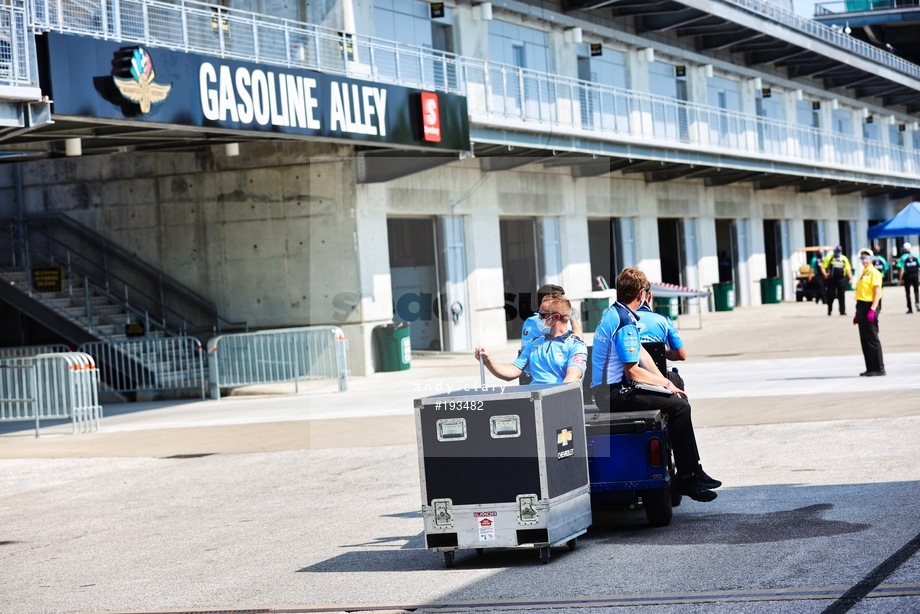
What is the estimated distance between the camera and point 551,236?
108 feet

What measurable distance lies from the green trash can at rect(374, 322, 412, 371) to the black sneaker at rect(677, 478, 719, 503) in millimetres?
16680

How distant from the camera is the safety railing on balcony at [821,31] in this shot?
136 feet

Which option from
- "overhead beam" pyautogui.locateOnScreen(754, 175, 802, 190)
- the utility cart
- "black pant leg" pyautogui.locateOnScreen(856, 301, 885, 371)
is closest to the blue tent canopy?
"overhead beam" pyautogui.locateOnScreen(754, 175, 802, 190)

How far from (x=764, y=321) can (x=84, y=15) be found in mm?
20980

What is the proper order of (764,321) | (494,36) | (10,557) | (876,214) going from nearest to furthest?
(10,557) < (494,36) < (764,321) < (876,214)

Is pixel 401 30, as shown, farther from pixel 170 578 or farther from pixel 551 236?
pixel 170 578

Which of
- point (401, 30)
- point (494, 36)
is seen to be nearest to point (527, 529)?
point (401, 30)

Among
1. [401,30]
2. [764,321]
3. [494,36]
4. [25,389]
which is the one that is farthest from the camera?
[764,321]

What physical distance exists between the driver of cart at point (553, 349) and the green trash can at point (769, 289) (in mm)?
36977

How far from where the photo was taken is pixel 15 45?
1631cm

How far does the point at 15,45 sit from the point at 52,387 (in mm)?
4847

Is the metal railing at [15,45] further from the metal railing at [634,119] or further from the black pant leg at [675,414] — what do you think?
the metal railing at [634,119]

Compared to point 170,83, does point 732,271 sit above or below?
below

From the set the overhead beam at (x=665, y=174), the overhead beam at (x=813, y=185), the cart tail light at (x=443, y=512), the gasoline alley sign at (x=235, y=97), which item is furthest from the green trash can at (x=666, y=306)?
the cart tail light at (x=443, y=512)
